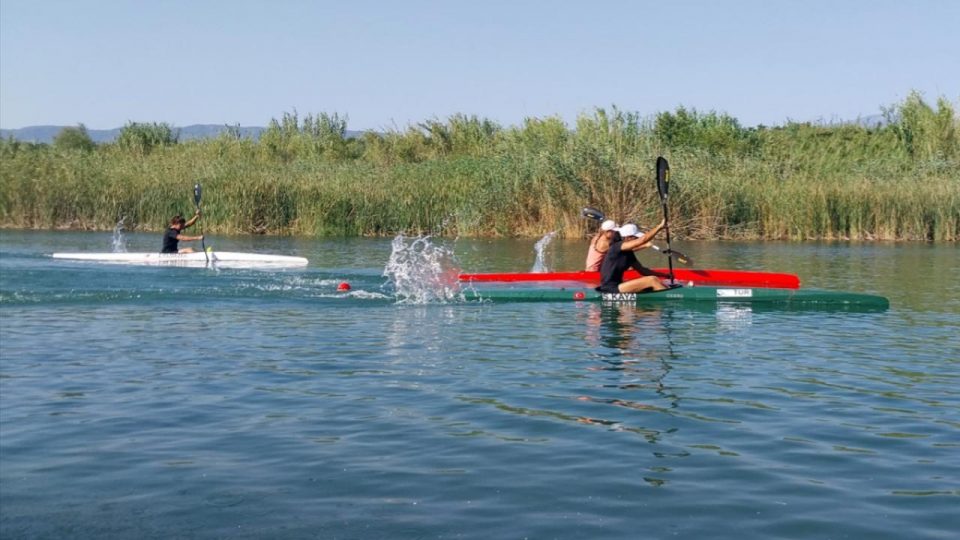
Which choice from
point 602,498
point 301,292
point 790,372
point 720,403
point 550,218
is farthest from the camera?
point 550,218

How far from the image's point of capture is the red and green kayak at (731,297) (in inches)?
707

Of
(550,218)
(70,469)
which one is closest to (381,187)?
(550,218)

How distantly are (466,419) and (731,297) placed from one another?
30.0 ft

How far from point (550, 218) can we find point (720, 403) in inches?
1005

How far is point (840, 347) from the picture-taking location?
46.5 feet

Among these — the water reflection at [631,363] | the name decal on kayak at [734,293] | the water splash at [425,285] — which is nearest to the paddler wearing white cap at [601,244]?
the water reflection at [631,363]

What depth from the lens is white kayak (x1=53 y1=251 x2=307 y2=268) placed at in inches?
955

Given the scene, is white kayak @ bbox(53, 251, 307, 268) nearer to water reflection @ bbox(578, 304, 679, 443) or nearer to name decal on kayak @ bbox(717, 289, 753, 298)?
water reflection @ bbox(578, 304, 679, 443)

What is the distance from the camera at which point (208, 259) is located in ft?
79.8

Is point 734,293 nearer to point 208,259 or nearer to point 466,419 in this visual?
point 466,419

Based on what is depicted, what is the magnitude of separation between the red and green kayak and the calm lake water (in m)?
0.26

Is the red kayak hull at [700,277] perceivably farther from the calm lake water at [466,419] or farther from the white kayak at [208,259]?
the white kayak at [208,259]

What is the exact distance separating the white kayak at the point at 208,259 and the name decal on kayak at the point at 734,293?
9293 mm

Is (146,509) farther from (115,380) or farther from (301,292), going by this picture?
(301,292)
